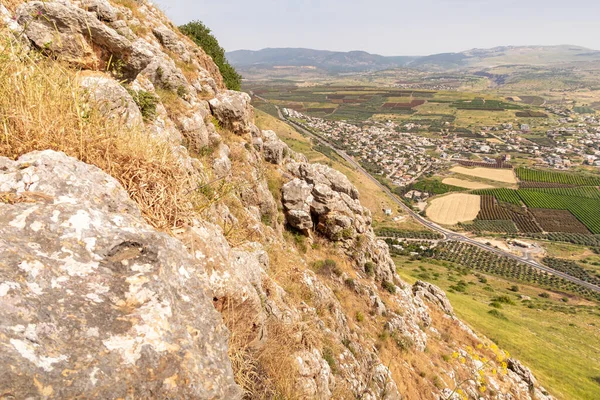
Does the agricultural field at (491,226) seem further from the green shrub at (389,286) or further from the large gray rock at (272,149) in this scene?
the large gray rock at (272,149)

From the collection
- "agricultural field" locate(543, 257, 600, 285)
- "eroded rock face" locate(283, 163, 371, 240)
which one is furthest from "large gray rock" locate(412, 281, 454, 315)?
"agricultural field" locate(543, 257, 600, 285)

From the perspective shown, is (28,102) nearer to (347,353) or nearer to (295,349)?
(295,349)

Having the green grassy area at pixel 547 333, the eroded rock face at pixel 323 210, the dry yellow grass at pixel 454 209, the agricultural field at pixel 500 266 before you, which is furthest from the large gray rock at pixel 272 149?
the dry yellow grass at pixel 454 209

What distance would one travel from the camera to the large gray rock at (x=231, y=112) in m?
21.0

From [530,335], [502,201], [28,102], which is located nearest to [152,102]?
[28,102]

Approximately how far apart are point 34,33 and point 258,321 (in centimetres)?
1082

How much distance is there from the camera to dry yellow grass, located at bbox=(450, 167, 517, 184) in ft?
519

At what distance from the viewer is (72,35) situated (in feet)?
33.9

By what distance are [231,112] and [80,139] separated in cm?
1782

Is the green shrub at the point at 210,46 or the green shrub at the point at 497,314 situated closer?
the green shrub at the point at 210,46

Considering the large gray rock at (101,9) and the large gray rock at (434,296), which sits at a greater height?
the large gray rock at (101,9)

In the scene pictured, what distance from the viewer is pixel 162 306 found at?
333 cm

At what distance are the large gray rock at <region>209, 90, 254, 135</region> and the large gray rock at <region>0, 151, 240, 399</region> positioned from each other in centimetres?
1809

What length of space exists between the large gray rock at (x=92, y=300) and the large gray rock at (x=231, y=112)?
18095 millimetres
